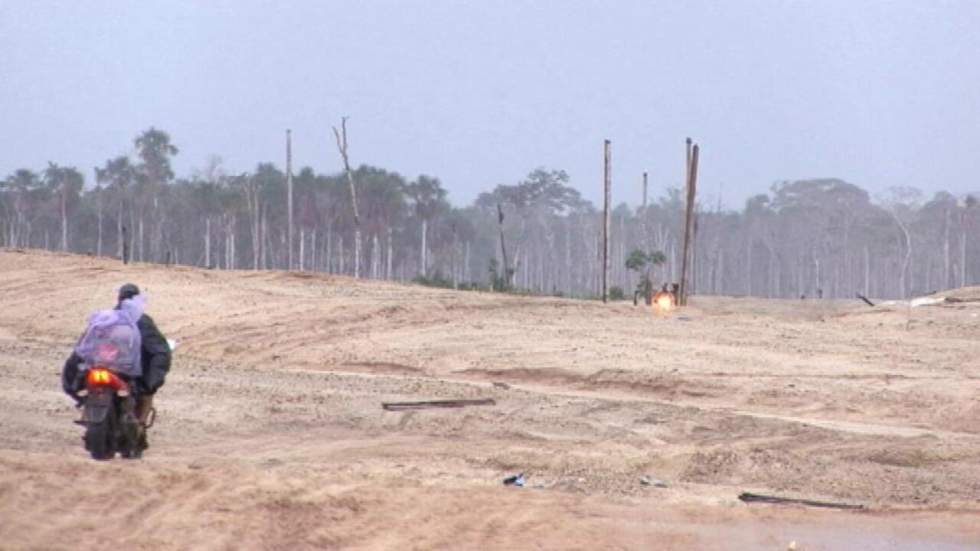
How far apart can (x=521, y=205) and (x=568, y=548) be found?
3424 inches

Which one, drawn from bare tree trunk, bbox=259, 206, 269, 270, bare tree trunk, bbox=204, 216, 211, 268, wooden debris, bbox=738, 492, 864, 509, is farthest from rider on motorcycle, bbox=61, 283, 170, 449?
bare tree trunk, bbox=259, 206, 269, 270

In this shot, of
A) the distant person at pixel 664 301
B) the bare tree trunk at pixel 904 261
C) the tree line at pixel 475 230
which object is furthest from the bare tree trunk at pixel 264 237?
the distant person at pixel 664 301

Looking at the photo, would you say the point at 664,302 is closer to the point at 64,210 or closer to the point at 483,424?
the point at 483,424

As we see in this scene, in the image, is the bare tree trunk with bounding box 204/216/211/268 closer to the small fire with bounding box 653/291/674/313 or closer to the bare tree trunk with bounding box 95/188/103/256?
the bare tree trunk with bounding box 95/188/103/256

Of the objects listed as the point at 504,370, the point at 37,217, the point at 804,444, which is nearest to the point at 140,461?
the point at 804,444

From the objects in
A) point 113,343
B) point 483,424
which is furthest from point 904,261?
point 113,343

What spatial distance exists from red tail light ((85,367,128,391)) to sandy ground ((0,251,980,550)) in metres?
0.53

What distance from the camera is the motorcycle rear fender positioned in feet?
36.3

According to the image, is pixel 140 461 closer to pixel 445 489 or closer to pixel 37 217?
pixel 445 489

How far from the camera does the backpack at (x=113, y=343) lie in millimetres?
11047

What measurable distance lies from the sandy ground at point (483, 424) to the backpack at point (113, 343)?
682 mm

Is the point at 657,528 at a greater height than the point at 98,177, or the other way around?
the point at 98,177

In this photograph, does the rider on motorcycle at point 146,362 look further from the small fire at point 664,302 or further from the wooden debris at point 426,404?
the small fire at point 664,302

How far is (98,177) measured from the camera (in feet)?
292
